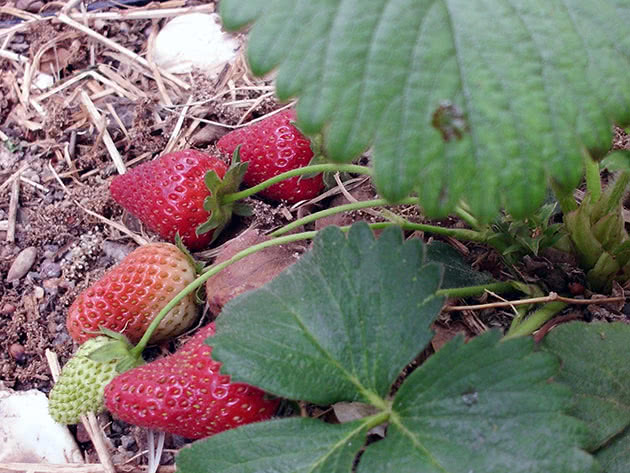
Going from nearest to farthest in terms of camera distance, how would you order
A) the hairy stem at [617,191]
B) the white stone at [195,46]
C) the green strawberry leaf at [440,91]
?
the green strawberry leaf at [440,91]
the hairy stem at [617,191]
the white stone at [195,46]

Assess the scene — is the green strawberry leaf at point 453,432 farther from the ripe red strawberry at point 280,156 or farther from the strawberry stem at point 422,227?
the ripe red strawberry at point 280,156

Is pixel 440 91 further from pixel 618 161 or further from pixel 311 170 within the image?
pixel 311 170

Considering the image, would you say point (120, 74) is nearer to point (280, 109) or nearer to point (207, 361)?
point (280, 109)

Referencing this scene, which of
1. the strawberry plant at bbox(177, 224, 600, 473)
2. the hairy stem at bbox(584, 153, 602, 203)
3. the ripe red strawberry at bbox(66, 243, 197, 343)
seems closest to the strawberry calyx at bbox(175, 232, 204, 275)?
the ripe red strawberry at bbox(66, 243, 197, 343)

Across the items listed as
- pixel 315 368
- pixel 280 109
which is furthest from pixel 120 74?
pixel 315 368

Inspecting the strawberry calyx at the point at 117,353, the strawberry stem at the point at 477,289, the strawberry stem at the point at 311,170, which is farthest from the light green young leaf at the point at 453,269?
the strawberry calyx at the point at 117,353

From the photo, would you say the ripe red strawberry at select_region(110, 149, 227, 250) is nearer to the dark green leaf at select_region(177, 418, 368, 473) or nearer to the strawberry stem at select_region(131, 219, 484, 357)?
the strawberry stem at select_region(131, 219, 484, 357)
